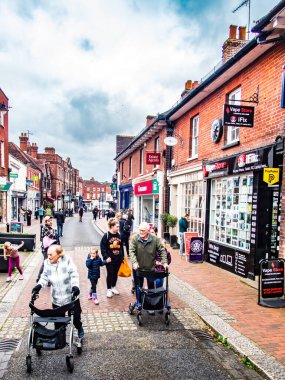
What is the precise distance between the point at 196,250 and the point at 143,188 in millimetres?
9340

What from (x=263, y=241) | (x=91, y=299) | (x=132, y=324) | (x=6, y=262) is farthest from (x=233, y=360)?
(x=6, y=262)

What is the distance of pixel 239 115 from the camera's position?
336 inches

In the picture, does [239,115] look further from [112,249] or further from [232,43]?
[232,43]

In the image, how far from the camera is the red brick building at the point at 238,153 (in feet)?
25.1

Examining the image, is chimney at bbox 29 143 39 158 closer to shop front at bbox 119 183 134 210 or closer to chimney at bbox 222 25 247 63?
shop front at bbox 119 183 134 210

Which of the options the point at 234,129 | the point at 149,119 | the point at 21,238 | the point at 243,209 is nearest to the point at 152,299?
the point at 243,209

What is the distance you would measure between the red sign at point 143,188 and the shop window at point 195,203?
4.38 m

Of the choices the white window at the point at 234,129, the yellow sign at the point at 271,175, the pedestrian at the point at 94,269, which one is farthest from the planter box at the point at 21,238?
the yellow sign at the point at 271,175

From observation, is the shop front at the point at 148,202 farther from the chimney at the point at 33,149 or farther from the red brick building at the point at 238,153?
the chimney at the point at 33,149

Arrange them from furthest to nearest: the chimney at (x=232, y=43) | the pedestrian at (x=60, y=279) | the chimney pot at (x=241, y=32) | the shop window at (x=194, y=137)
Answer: the shop window at (x=194, y=137), the chimney pot at (x=241, y=32), the chimney at (x=232, y=43), the pedestrian at (x=60, y=279)

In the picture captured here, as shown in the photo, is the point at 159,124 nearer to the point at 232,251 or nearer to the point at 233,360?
the point at 232,251

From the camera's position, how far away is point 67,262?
4.69 metres

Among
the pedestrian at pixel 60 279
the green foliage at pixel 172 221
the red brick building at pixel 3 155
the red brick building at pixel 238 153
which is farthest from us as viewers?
the red brick building at pixel 3 155

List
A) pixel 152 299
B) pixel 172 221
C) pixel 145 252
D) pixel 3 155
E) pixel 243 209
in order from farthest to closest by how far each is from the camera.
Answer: pixel 3 155 → pixel 172 221 → pixel 243 209 → pixel 145 252 → pixel 152 299
